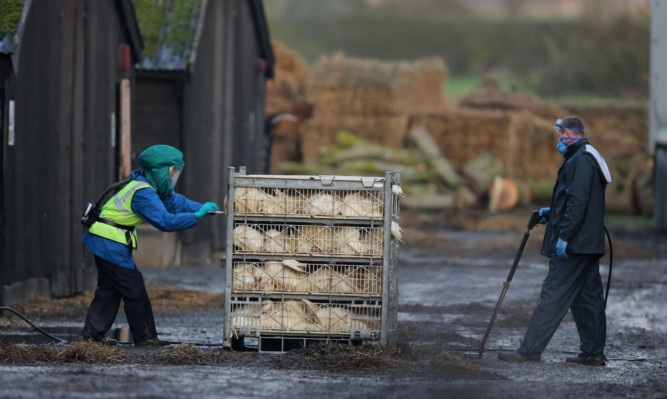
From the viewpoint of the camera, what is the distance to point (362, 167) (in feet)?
111

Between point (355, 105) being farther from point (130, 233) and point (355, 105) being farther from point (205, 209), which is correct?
point (205, 209)

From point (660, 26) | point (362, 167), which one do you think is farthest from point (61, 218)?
point (362, 167)

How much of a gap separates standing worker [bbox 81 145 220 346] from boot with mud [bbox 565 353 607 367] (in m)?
3.44

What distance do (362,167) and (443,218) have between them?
11.1 feet

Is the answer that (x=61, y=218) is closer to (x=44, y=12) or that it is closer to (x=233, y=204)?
(x=44, y=12)

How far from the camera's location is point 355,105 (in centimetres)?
3681

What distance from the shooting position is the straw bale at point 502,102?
41131 millimetres

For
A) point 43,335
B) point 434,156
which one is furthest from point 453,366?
point 434,156

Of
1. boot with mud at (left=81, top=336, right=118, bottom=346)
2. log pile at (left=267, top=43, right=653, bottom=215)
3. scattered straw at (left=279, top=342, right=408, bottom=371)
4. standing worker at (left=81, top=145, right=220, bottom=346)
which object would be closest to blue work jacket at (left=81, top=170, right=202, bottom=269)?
standing worker at (left=81, top=145, right=220, bottom=346)

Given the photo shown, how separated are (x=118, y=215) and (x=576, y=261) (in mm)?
4086

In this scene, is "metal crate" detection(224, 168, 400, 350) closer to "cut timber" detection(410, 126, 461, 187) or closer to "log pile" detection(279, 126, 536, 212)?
"log pile" detection(279, 126, 536, 212)

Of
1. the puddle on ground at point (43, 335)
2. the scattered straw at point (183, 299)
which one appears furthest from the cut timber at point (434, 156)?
the puddle on ground at point (43, 335)

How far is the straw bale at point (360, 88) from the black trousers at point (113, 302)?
26154 mm

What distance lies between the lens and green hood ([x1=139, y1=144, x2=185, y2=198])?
10.7 m
